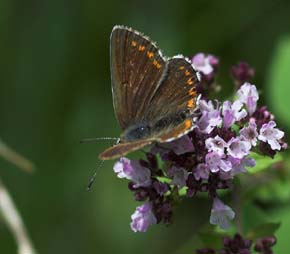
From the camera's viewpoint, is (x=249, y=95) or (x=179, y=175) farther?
(x=249, y=95)

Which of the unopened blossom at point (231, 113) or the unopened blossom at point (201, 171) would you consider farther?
the unopened blossom at point (231, 113)

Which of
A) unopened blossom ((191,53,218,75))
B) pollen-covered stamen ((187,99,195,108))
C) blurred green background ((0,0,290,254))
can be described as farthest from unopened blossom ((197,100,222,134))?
blurred green background ((0,0,290,254))

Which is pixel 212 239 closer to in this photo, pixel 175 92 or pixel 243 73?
pixel 175 92

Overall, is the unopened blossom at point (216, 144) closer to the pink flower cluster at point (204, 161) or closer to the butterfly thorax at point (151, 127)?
the pink flower cluster at point (204, 161)

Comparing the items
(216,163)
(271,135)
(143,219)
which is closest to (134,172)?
(143,219)

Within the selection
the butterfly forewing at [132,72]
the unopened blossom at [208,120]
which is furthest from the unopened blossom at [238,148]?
the butterfly forewing at [132,72]

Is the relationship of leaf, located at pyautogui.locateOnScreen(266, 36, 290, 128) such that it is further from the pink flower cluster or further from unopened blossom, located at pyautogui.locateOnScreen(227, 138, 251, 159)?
unopened blossom, located at pyautogui.locateOnScreen(227, 138, 251, 159)

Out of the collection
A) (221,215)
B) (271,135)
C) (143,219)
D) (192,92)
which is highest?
(192,92)
